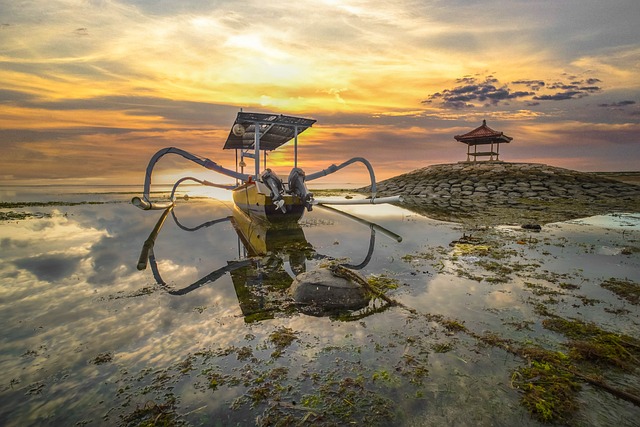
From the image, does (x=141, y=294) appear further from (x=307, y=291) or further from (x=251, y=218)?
(x=251, y=218)

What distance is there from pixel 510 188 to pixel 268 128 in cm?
2941

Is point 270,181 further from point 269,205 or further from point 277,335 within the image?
point 277,335

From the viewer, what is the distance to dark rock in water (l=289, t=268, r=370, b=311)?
6016mm

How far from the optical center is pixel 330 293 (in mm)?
6086

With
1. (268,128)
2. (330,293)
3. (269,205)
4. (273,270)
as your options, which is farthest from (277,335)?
(268,128)

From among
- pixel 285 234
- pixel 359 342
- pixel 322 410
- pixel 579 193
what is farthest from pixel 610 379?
pixel 579 193

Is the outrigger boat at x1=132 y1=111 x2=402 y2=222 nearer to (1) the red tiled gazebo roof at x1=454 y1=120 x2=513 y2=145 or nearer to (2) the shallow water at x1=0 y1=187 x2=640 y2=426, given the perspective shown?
(2) the shallow water at x1=0 y1=187 x2=640 y2=426

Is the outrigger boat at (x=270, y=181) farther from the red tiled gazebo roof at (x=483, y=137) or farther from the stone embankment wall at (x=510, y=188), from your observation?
the red tiled gazebo roof at (x=483, y=137)

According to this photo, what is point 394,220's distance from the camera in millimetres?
18844

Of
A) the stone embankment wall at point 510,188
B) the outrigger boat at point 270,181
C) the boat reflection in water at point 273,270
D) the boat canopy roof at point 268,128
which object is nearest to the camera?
the boat reflection in water at point 273,270

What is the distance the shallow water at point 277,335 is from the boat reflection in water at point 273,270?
0.25 ft

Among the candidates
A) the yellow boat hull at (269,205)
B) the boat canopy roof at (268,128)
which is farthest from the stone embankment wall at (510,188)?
the yellow boat hull at (269,205)

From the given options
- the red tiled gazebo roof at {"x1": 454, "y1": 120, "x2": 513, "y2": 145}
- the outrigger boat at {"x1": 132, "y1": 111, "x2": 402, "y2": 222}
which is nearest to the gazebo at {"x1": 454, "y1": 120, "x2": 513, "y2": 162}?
the red tiled gazebo roof at {"x1": 454, "y1": 120, "x2": 513, "y2": 145}

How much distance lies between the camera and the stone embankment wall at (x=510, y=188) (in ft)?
98.3
